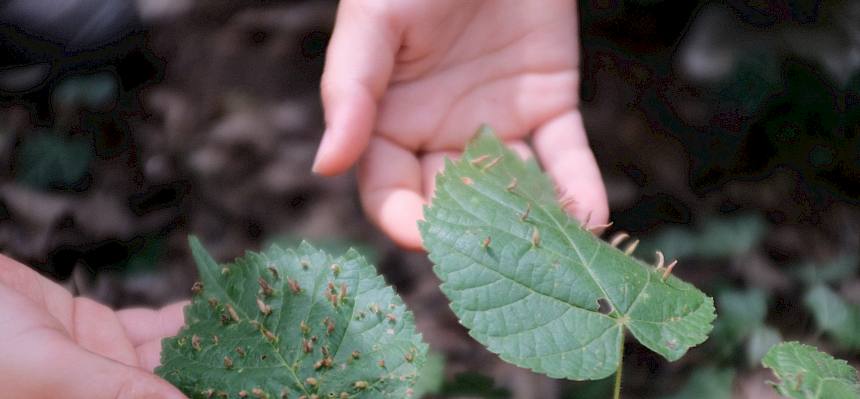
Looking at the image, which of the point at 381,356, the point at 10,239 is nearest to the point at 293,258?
the point at 381,356

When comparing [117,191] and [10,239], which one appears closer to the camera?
[10,239]

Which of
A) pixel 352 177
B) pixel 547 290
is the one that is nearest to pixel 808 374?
pixel 547 290

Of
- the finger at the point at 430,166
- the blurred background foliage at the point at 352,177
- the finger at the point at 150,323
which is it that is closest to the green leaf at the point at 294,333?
the finger at the point at 150,323

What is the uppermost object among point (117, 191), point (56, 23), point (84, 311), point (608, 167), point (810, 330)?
point (56, 23)

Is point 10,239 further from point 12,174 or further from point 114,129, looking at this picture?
point 114,129

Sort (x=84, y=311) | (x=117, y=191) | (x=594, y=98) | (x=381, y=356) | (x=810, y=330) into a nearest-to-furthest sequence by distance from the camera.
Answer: (x=381, y=356)
(x=84, y=311)
(x=810, y=330)
(x=117, y=191)
(x=594, y=98)

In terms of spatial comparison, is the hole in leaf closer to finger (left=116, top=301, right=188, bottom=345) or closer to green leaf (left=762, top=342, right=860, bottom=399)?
green leaf (left=762, top=342, right=860, bottom=399)
